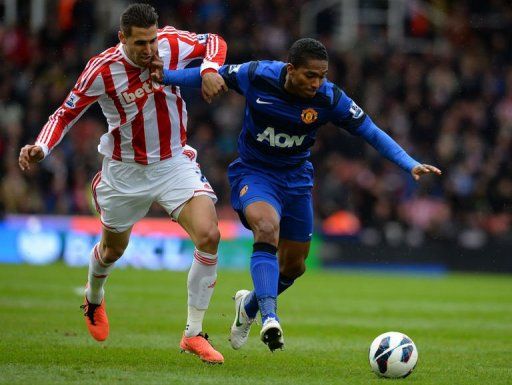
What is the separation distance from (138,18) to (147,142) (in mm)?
1008

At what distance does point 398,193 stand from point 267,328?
47.4 feet

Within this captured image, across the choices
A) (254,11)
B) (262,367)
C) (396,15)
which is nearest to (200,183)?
(262,367)

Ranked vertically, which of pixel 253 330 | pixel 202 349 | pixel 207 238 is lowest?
pixel 253 330

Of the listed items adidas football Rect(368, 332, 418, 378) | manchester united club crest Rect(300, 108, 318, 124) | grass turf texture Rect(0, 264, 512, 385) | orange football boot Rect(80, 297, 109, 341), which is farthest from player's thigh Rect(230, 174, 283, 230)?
orange football boot Rect(80, 297, 109, 341)

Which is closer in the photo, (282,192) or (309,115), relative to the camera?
(309,115)

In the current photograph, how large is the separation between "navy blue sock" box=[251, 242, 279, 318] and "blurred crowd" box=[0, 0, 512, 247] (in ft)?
42.1

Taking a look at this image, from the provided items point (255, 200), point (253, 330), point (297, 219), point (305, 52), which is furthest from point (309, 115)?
point (253, 330)

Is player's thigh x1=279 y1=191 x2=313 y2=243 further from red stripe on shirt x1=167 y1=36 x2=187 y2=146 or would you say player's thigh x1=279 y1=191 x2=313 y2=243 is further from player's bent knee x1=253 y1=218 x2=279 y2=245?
red stripe on shirt x1=167 y1=36 x2=187 y2=146

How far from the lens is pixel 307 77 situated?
7.45m

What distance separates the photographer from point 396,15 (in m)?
24.4

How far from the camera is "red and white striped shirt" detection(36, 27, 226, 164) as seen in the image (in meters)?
8.05

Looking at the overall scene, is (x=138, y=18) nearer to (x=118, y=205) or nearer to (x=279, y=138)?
(x=279, y=138)

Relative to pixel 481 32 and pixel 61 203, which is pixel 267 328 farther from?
pixel 481 32

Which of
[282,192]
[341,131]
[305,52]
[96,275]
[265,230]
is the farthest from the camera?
[341,131]
